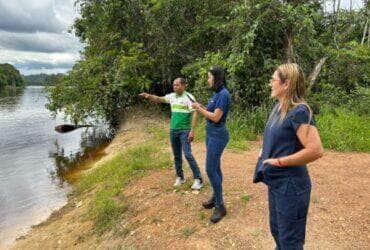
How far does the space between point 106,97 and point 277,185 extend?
13.2m

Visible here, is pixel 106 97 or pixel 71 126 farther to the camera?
pixel 71 126

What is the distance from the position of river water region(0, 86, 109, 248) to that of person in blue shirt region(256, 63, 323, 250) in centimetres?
621

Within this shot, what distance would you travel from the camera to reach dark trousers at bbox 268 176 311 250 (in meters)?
2.83

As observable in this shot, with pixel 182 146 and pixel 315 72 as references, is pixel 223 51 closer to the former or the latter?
pixel 315 72

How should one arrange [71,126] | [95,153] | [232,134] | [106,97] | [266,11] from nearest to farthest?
[232,134] < [266,11] < [95,153] < [106,97] < [71,126]

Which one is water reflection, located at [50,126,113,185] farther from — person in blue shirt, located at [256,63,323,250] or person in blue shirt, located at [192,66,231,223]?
person in blue shirt, located at [256,63,323,250]

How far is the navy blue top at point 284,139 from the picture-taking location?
2697 mm

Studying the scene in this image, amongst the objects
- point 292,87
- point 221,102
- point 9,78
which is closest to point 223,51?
point 221,102

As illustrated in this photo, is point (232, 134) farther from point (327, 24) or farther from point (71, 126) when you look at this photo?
point (71, 126)

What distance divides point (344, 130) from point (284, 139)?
7.84m

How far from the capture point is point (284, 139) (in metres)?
2.83

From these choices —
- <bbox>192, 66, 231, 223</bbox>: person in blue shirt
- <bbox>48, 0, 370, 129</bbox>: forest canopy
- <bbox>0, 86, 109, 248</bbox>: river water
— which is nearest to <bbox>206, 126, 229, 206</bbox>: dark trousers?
<bbox>192, 66, 231, 223</bbox>: person in blue shirt

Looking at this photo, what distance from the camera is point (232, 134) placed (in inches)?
414

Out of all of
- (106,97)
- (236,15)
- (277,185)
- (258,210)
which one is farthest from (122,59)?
(277,185)
